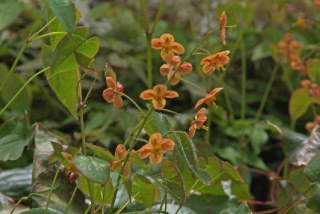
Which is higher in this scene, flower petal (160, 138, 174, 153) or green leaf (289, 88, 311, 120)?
flower petal (160, 138, 174, 153)

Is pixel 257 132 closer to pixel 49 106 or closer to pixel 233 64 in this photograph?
pixel 233 64

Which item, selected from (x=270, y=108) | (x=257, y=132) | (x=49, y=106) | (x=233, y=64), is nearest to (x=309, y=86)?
(x=257, y=132)

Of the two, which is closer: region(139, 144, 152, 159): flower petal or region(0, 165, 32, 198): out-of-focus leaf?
region(139, 144, 152, 159): flower petal

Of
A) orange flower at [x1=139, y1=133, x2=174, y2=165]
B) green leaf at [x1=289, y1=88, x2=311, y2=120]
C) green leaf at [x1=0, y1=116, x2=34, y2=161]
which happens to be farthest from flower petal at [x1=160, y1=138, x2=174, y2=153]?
green leaf at [x1=289, y1=88, x2=311, y2=120]

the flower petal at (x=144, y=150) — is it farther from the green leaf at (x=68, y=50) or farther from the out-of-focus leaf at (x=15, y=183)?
the out-of-focus leaf at (x=15, y=183)

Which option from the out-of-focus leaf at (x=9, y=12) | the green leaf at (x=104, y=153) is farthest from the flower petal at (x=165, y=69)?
the out-of-focus leaf at (x=9, y=12)

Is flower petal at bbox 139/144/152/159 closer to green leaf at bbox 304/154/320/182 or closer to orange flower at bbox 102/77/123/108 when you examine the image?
orange flower at bbox 102/77/123/108
